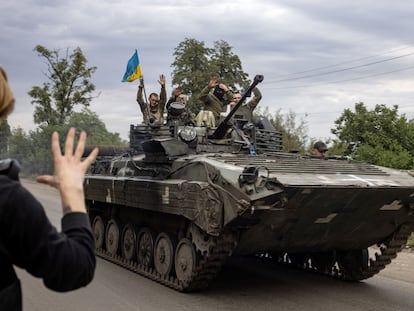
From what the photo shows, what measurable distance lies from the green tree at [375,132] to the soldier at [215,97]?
7.11 meters

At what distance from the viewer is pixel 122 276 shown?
8633 millimetres

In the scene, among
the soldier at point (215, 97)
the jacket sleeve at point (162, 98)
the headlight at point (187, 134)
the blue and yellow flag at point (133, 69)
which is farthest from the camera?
the blue and yellow flag at point (133, 69)

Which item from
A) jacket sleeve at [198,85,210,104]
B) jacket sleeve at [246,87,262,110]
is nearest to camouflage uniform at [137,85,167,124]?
jacket sleeve at [198,85,210,104]

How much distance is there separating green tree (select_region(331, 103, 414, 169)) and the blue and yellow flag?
23.0ft

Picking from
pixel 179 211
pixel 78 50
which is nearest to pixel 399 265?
pixel 179 211

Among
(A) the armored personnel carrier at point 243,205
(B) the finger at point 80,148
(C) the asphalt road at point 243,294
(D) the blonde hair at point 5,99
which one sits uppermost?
(D) the blonde hair at point 5,99

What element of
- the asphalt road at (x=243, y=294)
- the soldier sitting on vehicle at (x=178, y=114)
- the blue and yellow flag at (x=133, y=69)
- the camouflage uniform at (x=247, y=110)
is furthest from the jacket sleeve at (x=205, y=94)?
the asphalt road at (x=243, y=294)

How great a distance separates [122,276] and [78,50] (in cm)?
2280

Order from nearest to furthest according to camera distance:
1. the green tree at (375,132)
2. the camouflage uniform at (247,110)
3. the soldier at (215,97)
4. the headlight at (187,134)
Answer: the headlight at (187,134) < the camouflage uniform at (247,110) < the soldier at (215,97) < the green tree at (375,132)

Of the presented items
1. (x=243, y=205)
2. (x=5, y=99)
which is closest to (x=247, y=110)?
(x=243, y=205)

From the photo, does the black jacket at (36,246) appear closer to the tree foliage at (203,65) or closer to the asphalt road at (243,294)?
the asphalt road at (243,294)

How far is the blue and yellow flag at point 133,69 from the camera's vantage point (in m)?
12.0

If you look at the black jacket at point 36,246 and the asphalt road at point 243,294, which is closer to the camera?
the black jacket at point 36,246

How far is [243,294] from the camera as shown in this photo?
743 centimetres
